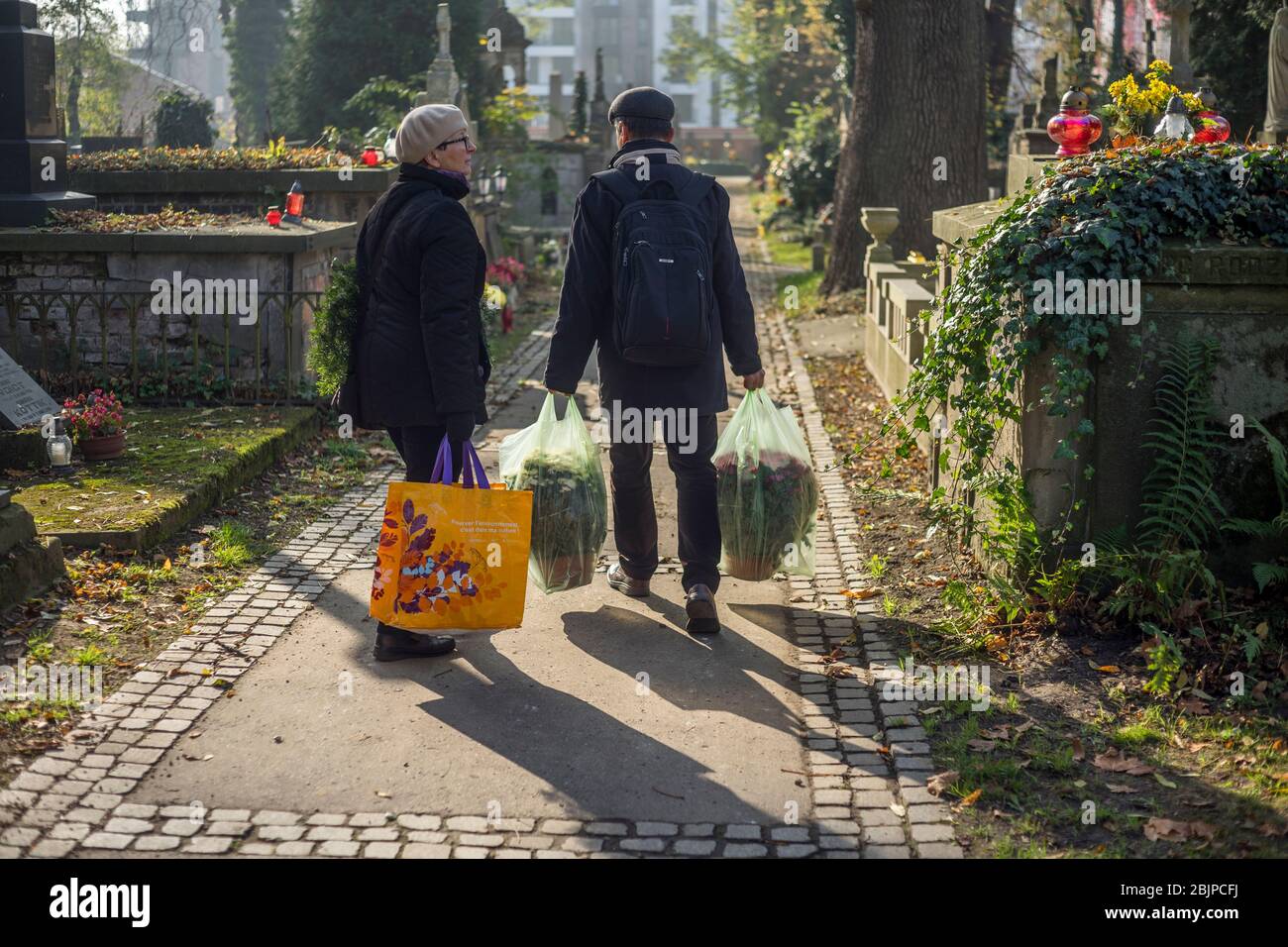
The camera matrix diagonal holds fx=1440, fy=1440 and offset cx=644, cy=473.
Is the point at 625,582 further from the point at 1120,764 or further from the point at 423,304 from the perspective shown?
the point at 1120,764

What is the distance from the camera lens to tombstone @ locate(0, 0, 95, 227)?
34.4 ft

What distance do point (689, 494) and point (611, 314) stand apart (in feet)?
2.65

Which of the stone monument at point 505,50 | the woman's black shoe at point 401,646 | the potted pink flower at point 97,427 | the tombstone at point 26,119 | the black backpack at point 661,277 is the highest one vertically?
the stone monument at point 505,50

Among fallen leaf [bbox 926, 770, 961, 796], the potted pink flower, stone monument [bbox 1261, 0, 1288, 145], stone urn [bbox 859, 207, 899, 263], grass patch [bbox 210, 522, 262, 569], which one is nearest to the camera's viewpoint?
fallen leaf [bbox 926, 770, 961, 796]

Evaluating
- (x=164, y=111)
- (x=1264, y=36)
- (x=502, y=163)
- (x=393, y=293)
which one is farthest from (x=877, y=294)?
(x=164, y=111)

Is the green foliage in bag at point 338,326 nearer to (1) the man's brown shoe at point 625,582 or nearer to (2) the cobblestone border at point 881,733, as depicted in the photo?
(1) the man's brown shoe at point 625,582

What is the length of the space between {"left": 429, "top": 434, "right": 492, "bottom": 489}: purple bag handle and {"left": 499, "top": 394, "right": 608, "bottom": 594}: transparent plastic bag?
700mm

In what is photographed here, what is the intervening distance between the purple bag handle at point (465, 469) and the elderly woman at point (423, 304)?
0.24ft

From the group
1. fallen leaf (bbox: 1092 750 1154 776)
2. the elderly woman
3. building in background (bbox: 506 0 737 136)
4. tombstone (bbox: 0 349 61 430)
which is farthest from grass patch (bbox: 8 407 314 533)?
building in background (bbox: 506 0 737 136)

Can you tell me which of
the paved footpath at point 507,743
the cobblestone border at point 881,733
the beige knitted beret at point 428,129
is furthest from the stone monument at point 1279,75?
the beige knitted beret at point 428,129

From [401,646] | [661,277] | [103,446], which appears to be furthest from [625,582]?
[103,446]

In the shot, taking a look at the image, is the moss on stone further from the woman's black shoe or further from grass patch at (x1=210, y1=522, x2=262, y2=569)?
the woman's black shoe

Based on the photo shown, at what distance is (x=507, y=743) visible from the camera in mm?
4688

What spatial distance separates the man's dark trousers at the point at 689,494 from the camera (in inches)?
230
